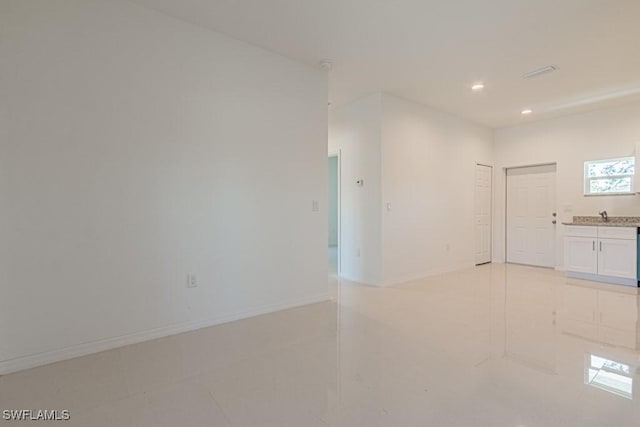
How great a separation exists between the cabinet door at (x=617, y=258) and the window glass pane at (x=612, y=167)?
1.28m

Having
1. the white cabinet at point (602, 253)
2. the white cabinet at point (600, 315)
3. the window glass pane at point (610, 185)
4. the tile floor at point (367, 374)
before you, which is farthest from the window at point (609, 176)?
the tile floor at point (367, 374)

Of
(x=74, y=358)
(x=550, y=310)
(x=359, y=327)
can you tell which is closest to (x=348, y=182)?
(x=359, y=327)

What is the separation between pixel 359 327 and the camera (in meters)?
2.97

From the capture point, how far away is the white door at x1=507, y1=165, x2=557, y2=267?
5.94 m

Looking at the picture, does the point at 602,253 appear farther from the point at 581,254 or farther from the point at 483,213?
the point at 483,213

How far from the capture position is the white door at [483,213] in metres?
6.30

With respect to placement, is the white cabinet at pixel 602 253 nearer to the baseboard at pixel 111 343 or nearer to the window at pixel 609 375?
the window at pixel 609 375

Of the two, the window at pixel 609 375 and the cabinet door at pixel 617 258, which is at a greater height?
the cabinet door at pixel 617 258

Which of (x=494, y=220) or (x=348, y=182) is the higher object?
(x=348, y=182)

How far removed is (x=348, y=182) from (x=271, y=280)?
2.25m

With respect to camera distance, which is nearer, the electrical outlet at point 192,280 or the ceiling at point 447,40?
the ceiling at point 447,40

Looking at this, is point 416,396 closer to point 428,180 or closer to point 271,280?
point 271,280

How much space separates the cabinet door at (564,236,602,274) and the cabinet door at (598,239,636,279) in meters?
0.07

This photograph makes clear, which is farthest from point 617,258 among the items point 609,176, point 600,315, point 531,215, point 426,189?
point 426,189
